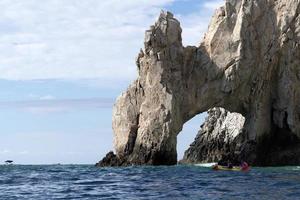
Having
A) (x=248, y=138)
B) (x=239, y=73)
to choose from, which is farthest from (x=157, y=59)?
(x=248, y=138)

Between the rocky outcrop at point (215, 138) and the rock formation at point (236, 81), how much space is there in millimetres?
3970

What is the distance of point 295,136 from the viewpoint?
221 ft

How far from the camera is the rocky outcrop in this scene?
74750mm

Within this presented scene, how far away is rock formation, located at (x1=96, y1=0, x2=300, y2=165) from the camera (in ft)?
221

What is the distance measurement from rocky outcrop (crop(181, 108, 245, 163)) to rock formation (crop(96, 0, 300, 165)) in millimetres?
3970

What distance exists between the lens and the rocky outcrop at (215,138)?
2943 inches

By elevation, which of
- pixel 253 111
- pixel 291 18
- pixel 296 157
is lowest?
pixel 296 157

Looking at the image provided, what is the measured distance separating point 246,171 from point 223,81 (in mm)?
19882

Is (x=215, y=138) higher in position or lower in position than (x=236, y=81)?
lower

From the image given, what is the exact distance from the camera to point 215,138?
7825cm

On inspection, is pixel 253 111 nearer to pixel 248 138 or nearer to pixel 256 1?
pixel 248 138

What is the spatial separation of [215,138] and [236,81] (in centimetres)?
1202

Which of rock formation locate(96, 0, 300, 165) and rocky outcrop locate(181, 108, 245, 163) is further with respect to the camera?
rocky outcrop locate(181, 108, 245, 163)

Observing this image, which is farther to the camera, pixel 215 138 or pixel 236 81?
pixel 215 138
